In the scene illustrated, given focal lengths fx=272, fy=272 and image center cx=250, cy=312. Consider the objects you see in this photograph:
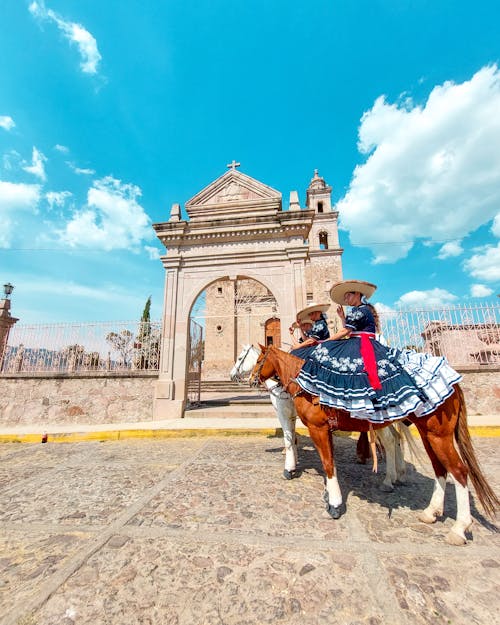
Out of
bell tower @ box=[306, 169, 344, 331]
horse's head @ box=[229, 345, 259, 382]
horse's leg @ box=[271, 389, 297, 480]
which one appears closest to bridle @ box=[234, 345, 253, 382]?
horse's head @ box=[229, 345, 259, 382]

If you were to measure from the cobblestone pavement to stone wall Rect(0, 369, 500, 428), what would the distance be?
15.4 ft

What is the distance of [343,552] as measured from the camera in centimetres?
216

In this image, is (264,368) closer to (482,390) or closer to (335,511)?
(335,511)

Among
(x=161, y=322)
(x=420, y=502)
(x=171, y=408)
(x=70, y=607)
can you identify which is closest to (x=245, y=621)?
(x=70, y=607)

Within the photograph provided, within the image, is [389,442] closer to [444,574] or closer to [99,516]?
[444,574]

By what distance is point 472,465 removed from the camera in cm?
256

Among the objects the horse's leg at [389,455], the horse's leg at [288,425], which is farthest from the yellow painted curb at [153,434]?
the horse's leg at [389,455]

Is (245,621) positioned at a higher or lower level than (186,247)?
lower

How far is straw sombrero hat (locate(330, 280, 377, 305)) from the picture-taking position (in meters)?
3.20

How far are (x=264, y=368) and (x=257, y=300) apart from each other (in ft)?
54.8

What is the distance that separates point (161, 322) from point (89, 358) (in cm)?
263

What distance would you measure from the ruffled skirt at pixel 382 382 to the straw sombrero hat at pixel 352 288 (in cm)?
59

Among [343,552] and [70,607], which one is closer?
[70,607]

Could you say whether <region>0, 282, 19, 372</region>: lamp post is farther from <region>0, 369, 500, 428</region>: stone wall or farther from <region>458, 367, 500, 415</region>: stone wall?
<region>458, 367, 500, 415</region>: stone wall
